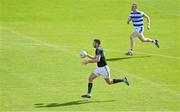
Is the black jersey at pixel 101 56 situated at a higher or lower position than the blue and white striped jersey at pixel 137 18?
lower

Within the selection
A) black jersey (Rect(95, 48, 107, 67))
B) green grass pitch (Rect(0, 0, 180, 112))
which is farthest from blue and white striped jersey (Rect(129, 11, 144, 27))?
black jersey (Rect(95, 48, 107, 67))

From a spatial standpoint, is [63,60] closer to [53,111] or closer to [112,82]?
[112,82]

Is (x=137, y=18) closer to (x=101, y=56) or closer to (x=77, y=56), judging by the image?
(x=77, y=56)

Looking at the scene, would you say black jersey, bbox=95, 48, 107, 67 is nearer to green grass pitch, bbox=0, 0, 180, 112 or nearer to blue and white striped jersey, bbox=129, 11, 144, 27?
green grass pitch, bbox=0, 0, 180, 112

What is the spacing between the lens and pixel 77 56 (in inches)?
1208

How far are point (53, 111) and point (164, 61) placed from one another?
998cm

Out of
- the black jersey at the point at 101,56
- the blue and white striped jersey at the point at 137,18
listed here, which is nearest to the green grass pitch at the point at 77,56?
the black jersey at the point at 101,56

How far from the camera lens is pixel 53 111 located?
21.3 metres

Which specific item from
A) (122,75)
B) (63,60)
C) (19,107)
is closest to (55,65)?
(63,60)

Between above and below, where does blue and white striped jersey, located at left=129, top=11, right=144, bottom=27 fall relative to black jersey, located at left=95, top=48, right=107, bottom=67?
above

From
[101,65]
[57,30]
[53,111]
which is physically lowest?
[53,111]

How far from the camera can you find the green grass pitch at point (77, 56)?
75.1 ft

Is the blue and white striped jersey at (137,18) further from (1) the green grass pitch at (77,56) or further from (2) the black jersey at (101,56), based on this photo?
(2) the black jersey at (101,56)

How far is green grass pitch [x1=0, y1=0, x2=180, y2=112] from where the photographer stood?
22.9 meters
